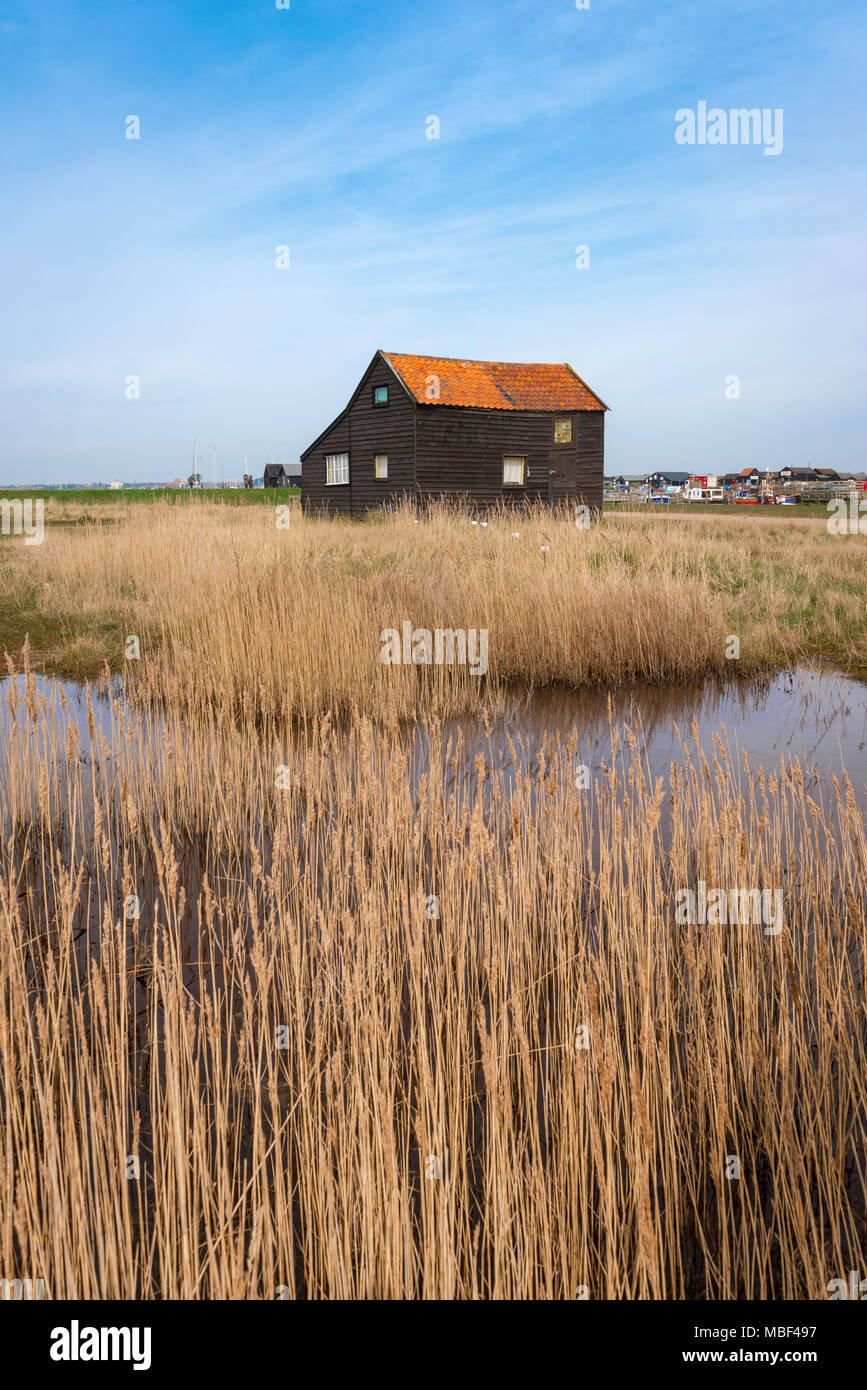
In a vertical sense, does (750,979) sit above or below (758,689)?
below

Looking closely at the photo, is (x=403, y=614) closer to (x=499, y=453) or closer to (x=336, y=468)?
(x=499, y=453)

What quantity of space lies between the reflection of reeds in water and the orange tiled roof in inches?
937

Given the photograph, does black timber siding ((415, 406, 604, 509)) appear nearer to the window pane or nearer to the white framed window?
the window pane

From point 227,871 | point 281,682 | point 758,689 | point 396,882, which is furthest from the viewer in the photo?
point 758,689

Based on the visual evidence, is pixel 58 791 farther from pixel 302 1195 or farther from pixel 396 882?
pixel 302 1195

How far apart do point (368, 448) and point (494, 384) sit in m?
4.43

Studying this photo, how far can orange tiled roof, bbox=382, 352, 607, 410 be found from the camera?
2612 centimetres

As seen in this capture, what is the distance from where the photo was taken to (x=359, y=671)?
293 inches

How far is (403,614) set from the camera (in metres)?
8.57

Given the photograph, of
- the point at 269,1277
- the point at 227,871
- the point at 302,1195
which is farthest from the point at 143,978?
the point at 269,1277

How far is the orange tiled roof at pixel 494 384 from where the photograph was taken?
26125 millimetres

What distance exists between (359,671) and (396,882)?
151 inches

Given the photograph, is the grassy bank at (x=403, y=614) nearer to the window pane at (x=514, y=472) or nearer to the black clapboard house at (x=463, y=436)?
the black clapboard house at (x=463, y=436)

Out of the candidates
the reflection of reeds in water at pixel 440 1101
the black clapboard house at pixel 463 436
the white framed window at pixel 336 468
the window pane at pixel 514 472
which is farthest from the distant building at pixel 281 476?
the reflection of reeds in water at pixel 440 1101
